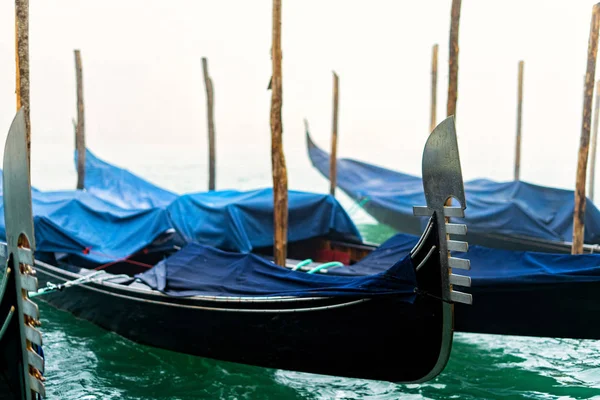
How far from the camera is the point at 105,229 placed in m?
6.32

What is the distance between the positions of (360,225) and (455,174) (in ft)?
33.5

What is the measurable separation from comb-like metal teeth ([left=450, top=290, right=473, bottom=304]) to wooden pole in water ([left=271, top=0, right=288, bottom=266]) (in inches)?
94.8

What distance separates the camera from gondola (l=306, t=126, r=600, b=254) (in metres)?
7.64

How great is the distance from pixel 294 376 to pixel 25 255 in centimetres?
265

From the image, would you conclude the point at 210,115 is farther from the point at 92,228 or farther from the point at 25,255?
the point at 25,255

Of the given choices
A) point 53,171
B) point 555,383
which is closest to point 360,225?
point 555,383

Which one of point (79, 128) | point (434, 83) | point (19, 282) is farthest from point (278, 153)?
point (434, 83)

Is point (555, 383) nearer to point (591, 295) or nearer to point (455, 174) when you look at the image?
point (591, 295)

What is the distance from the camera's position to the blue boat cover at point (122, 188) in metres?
7.86

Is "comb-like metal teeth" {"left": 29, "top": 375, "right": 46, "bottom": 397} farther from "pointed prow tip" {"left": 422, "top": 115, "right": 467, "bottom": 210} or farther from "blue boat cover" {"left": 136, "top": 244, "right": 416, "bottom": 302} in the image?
"pointed prow tip" {"left": 422, "top": 115, "right": 467, "bottom": 210}

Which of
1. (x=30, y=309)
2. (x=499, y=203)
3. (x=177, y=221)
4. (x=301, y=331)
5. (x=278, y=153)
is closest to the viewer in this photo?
(x=30, y=309)

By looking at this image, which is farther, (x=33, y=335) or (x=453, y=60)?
(x=453, y=60)

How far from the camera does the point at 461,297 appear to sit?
338cm

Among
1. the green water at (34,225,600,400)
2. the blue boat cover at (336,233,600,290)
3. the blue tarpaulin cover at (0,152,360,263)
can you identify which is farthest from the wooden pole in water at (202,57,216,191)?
the blue boat cover at (336,233,600,290)
